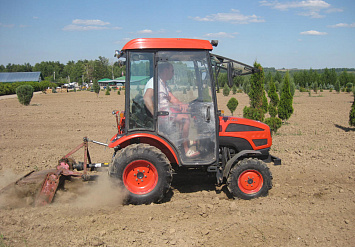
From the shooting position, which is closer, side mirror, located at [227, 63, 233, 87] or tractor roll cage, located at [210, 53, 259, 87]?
side mirror, located at [227, 63, 233, 87]

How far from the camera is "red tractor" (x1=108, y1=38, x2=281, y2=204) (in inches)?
195

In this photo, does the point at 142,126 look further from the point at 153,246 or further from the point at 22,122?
the point at 22,122

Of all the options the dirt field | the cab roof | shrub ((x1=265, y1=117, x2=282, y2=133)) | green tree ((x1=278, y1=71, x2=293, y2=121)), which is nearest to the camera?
the dirt field

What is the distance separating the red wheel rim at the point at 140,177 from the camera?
5.02m

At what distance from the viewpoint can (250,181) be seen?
17.5ft

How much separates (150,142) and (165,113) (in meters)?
0.54

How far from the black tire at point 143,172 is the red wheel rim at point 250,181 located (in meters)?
1.20

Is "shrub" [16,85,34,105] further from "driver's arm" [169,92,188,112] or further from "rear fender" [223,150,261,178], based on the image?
"rear fender" [223,150,261,178]

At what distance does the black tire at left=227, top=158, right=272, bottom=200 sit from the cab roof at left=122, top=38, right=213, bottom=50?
6.36 feet

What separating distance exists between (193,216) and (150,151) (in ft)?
3.70

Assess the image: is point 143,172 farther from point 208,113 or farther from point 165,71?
point 165,71

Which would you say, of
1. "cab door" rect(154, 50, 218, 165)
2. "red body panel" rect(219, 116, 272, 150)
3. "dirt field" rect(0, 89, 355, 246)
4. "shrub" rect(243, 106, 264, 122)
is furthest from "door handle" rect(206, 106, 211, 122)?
"shrub" rect(243, 106, 264, 122)

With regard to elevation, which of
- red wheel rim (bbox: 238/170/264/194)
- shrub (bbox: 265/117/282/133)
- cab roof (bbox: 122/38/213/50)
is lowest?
red wheel rim (bbox: 238/170/264/194)

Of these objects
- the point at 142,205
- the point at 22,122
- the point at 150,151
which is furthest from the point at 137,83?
the point at 22,122
